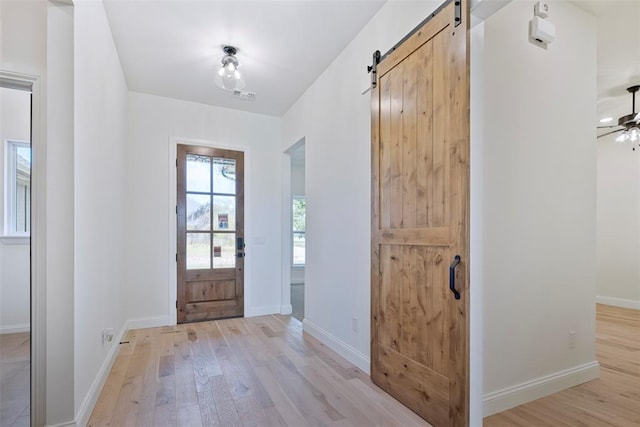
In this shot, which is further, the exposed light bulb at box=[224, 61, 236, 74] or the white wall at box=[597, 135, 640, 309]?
the white wall at box=[597, 135, 640, 309]

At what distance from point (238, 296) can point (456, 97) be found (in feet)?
12.3

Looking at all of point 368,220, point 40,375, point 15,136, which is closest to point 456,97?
point 368,220

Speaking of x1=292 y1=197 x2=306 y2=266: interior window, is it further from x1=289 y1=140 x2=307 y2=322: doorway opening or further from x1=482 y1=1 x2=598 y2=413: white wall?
x1=482 y1=1 x2=598 y2=413: white wall

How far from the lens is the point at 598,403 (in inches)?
86.5

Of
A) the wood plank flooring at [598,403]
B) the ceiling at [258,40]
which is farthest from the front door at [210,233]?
the wood plank flooring at [598,403]

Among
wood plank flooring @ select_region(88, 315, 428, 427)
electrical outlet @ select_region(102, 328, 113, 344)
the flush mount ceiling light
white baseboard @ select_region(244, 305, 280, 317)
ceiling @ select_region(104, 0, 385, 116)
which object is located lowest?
white baseboard @ select_region(244, 305, 280, 317)

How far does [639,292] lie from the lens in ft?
15.5

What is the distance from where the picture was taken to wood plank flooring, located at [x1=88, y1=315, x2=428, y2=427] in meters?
2.01

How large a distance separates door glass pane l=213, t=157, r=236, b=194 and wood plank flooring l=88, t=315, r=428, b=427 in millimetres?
1923

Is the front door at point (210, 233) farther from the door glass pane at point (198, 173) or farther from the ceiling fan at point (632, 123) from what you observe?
the ceiling fan at point (632, 123)

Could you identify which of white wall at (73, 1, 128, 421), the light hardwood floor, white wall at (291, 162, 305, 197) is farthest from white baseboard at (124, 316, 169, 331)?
white wall at (291, 162, 305, 197)

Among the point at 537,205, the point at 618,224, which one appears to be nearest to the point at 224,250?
the point at 537,205

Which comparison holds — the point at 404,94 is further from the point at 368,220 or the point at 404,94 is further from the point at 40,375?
the point at 40,375

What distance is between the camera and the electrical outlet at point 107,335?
252cm
